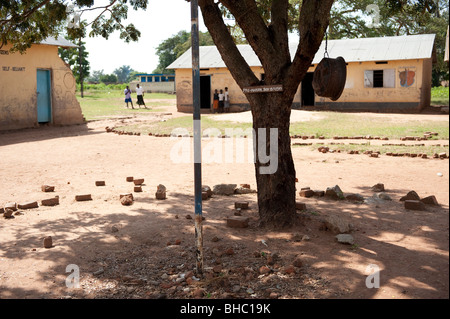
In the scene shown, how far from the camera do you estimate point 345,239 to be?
4.71m

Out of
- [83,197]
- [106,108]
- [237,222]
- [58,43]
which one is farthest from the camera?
[106,108]

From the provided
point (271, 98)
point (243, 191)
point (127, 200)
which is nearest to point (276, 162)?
point (271, 98)

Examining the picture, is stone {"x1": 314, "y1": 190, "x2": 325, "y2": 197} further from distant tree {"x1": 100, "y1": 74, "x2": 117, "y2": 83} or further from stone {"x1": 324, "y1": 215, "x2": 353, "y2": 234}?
distant tree {"x1": 100, "y1": 74, "x2": 117, "y2": 83}

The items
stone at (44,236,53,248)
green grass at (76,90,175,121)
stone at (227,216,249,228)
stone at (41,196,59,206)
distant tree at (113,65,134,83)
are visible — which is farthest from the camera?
distant tree at (113,65,134,83)

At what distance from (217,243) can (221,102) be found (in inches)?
828

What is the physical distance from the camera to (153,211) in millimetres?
6250

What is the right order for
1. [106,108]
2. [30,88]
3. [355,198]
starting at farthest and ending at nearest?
[106,108] → [30,88] → [355,198]

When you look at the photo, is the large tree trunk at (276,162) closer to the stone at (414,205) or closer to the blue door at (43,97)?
the stone at (414,205)

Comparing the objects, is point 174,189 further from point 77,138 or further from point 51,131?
point 51,131

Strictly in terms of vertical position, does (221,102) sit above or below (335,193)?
above

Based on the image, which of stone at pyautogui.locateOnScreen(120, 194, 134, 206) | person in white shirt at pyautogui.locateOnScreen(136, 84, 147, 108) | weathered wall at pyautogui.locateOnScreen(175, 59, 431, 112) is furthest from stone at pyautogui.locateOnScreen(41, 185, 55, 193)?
person in white shirt at pyautogui.locateOnScreen(136, 84, 147, 108)

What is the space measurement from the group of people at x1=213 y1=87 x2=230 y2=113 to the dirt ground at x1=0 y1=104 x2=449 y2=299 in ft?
55.4

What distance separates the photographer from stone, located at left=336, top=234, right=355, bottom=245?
4.68m

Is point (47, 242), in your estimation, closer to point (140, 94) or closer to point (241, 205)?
point (241, 205)
